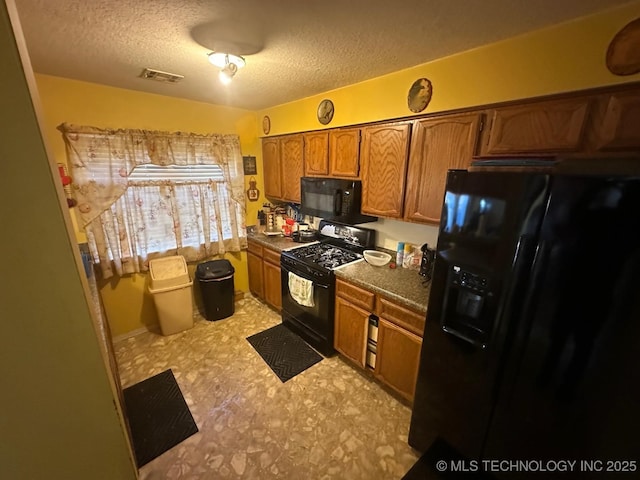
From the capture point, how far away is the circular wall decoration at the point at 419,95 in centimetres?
180

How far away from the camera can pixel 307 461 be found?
5.39ft

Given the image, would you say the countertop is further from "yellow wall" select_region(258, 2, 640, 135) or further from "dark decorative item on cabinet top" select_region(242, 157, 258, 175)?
"dark decorative item on cabinet top" select_region(242, 157, 258, 175)

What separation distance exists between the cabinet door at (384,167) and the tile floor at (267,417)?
1518 millimetres

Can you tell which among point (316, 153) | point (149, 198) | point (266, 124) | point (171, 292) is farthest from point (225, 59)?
point (171, 292)

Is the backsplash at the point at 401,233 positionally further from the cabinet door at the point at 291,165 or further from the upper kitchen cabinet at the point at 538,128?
the cabinet door at the point at 291,165

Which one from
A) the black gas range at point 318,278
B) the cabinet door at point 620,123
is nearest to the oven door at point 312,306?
the black gas range at point 318,278

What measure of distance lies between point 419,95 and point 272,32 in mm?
1067

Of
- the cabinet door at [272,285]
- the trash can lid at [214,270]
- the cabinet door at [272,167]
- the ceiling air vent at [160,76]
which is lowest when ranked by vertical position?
the cabinet door at [272,285]

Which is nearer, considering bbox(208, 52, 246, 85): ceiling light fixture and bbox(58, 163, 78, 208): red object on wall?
bbox(208, 52, 246, 85): ceiling light fixture

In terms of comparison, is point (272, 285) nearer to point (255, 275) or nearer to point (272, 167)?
point (255, 275)

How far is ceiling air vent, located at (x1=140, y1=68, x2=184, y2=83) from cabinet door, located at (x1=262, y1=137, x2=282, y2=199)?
1241mm

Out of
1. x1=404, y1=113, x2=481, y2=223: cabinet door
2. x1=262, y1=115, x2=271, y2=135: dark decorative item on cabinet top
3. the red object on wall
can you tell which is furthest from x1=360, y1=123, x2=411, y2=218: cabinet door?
the red object on wall

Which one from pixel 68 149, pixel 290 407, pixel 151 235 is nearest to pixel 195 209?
pixel 151 235

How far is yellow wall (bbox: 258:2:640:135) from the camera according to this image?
47.6 inches
